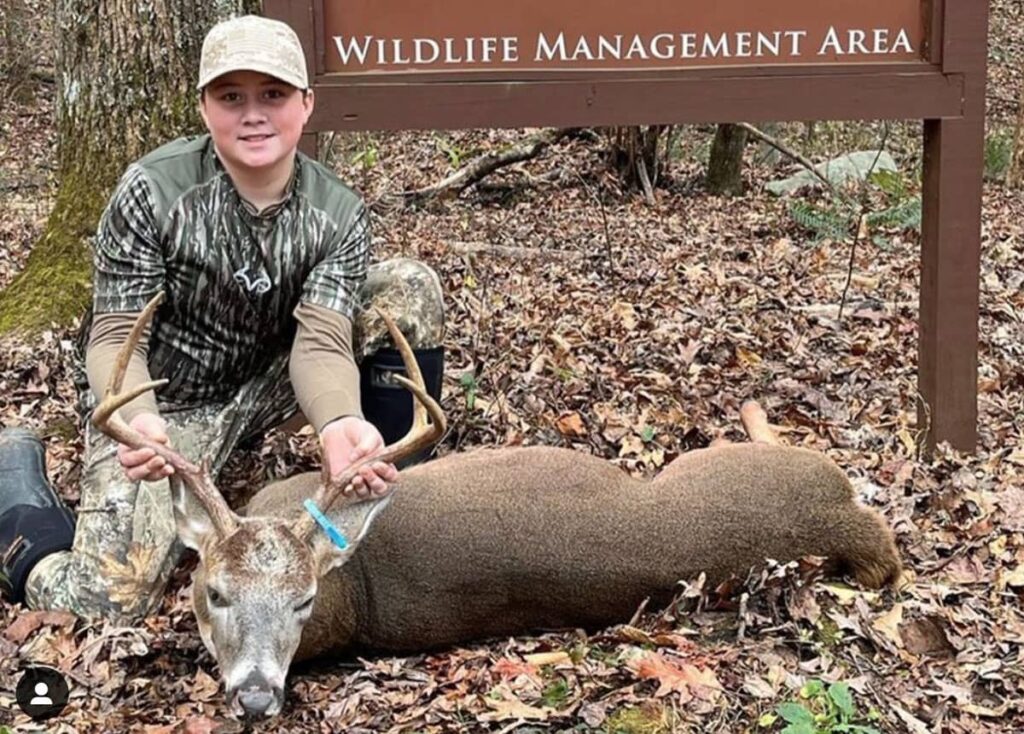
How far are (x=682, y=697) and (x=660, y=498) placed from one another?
0.84 m

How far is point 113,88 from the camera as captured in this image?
6.04 meters

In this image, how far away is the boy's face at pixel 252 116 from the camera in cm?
437

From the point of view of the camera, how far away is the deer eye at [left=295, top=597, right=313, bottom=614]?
12.2ft

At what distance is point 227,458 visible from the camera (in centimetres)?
511

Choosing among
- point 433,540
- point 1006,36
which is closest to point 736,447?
point 433,540

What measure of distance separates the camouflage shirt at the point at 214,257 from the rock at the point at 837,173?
9.25 metres

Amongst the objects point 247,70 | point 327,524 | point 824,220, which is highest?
point 247,70

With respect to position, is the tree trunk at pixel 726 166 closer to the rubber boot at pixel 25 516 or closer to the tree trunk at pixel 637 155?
the tree trunk at pixel 637 155

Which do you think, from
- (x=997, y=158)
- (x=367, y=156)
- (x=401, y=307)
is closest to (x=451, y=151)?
(x=367, y=156)

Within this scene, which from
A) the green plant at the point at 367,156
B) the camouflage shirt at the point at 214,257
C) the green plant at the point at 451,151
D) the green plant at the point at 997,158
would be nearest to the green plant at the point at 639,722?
the camouflage shirt at the point at 214,257

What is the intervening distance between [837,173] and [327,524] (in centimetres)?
1080

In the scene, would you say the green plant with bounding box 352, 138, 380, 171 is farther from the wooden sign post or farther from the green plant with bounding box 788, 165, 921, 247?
the wooden sign post

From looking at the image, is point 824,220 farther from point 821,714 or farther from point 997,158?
point 821,714

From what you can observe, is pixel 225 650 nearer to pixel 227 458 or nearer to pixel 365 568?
pixel 365 568
